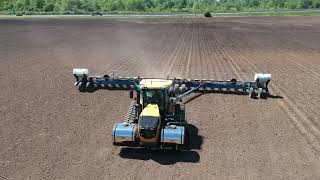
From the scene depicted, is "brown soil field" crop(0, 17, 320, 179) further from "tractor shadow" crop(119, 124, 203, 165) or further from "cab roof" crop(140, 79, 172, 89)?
"cab roof" crop(140, 79, 172, 89)

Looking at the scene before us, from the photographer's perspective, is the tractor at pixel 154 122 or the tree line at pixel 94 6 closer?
the tractor at pixel 154 122

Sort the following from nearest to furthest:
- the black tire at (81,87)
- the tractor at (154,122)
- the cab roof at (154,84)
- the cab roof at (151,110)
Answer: the tractor at (154,122), the cab roof at (151,110), the cab roof at (154,84), the black tire at (81,87)

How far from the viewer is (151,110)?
15359 millimetres

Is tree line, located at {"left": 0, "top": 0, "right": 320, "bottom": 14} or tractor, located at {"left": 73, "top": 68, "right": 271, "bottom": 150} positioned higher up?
tractor, located at {"left": 73, "top": 68, "right": 271, "bottom": 150}

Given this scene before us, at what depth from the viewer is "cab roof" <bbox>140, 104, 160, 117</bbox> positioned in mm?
15078

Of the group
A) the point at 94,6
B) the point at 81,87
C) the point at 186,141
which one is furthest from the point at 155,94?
the point at 94,6

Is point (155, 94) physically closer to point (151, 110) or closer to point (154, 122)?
point (151, 110)

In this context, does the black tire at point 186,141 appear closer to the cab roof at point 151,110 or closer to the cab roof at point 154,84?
the cab roof at point 151,110

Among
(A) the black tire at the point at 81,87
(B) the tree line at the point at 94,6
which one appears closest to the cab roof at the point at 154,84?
(A) the black tire at the point at 81,87

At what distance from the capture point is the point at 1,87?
24.9 m

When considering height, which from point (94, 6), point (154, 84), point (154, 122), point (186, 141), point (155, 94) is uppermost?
point (154, 84)

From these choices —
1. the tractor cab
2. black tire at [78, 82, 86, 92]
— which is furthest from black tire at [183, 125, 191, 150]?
black tire at [78, 82, 86, 92]

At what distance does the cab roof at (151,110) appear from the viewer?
15.1m

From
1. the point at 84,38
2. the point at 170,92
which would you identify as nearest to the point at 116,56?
the point at 84,38
